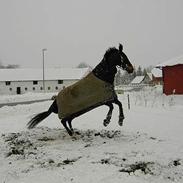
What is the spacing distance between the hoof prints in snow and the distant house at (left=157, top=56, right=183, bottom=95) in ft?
72.3

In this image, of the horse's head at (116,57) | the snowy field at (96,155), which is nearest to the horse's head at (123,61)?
the horse's head at (116,57)

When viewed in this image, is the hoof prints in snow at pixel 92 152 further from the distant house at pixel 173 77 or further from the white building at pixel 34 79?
the white building at pixel 34 79

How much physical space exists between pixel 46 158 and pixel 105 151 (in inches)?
52.8

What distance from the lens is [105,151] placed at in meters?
7.18

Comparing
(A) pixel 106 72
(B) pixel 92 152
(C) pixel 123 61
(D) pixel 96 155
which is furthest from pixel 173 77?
(D) pixel 96 155

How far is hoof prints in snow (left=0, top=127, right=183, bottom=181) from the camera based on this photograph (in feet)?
18.9

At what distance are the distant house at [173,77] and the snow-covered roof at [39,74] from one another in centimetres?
4505

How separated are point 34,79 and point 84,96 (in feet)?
217

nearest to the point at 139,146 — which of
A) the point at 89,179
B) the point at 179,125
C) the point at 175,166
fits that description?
the point at 175,166

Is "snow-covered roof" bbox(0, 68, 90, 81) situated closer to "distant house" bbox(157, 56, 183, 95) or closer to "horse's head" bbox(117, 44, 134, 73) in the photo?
"distant house" bbox(157, 56, 183, 95)

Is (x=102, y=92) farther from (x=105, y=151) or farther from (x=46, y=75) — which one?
(x=46, y=75)

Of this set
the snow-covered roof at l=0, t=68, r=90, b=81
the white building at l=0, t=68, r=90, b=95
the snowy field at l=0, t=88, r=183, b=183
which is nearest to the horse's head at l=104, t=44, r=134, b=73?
the snowy field at l=0, t=88, r=183, b=183

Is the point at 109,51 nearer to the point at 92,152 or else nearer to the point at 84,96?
the point at 84,96

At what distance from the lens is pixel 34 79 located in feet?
241
